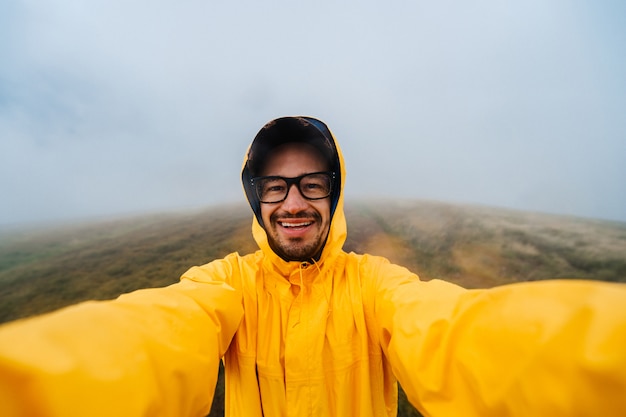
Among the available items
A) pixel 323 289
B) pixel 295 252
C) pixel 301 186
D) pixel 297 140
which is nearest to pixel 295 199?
pixel 301 186

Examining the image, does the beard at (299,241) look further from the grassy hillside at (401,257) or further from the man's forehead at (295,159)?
the grassy hillside at (401,257)

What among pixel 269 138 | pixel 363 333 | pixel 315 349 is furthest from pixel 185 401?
pixel 269 138

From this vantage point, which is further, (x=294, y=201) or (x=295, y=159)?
(x=295, y=159)

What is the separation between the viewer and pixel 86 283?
15086mm

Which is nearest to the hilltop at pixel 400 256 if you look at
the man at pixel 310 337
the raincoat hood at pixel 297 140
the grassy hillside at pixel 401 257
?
the grassy hillside at pixel 401 257

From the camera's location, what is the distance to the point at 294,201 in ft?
11.1

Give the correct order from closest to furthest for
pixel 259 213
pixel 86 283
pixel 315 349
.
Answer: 1. pixel 315 349
2. pixel 259 213
3. pixel 86 283

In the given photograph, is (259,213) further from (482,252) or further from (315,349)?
(482,252)

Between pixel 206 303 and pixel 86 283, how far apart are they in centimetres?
1903

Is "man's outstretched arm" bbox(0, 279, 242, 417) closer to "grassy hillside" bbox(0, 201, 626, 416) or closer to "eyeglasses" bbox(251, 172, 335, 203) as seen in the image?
"eyeglasses" bbox(251, 172, 335, 203)

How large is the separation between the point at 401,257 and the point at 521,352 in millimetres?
17621

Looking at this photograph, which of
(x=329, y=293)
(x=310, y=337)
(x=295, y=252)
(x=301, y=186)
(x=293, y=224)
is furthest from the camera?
(x=301, y=186)

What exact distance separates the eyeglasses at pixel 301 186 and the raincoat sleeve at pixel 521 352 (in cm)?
211

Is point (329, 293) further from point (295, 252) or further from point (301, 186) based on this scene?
point (301, 186)
